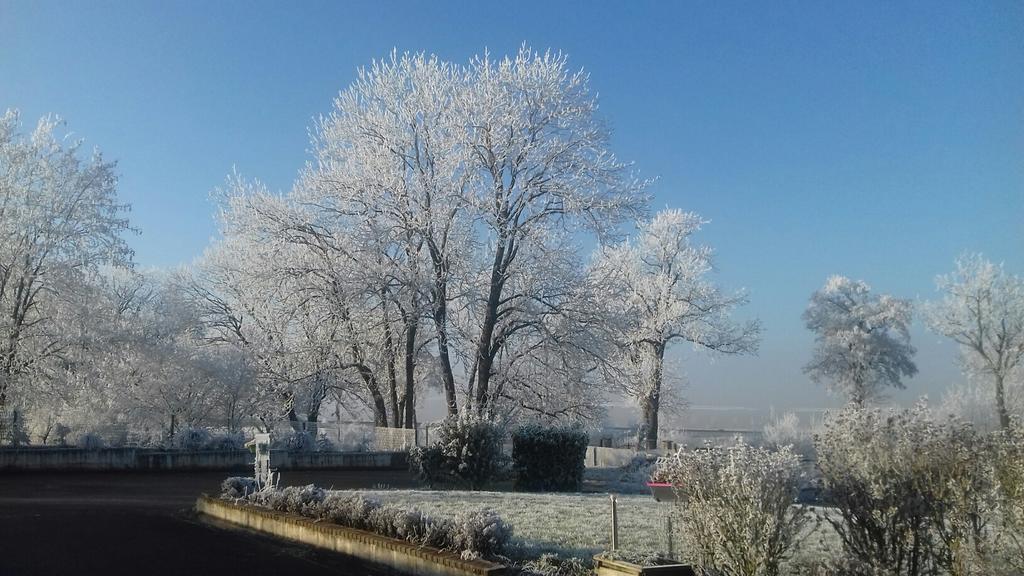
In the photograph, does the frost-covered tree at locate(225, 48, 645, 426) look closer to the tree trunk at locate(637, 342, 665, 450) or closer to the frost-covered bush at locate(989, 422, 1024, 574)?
the tree trunk at locate(637, 342, 665, 450)

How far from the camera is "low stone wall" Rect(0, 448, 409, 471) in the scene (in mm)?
22000

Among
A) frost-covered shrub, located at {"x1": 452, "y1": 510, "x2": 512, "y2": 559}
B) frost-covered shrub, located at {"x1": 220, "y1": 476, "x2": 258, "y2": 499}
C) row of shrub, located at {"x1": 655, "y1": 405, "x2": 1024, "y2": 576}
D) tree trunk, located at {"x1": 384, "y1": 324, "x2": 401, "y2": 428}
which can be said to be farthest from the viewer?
tree trunk, located at {"x1": 384, "y1": 324, "x2": 401, "y2": 428}

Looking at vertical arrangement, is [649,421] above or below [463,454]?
above

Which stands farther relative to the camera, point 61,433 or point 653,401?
point 653,401

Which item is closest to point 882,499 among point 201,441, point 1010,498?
point 1010,498

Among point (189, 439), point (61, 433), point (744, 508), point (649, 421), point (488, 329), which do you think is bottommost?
point (189, 439)

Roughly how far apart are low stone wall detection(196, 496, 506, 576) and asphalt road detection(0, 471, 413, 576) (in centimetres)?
16

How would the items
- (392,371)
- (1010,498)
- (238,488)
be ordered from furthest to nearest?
1. (392,371)
2. (238,488)
3. (1010,498)

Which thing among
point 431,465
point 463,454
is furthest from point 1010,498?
point 431,465

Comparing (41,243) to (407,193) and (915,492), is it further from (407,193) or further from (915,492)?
(915,492)

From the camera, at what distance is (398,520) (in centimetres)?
905

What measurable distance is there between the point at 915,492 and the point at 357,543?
6065 mm

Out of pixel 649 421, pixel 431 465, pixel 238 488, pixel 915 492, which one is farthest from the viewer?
pixel 649 421

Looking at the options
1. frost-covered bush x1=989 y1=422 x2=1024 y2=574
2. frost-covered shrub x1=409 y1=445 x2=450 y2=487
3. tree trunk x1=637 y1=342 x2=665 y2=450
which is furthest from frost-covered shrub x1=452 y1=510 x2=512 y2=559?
tree trunk x1=637 y1=342 x2=665 y2=450
